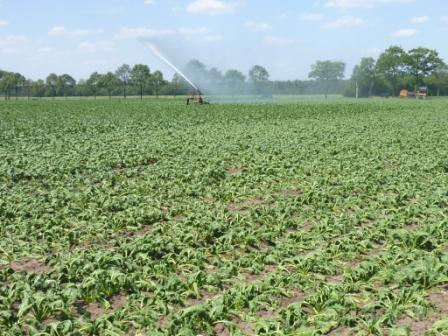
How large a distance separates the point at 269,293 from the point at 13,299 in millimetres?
2635

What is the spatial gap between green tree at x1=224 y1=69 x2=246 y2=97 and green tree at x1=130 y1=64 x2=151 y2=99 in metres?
32.1

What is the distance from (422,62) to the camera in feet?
435

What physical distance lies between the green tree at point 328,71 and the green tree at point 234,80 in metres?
57.2

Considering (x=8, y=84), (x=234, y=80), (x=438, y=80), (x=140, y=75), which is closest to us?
(x=234, y=80)

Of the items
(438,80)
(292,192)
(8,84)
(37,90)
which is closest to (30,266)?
(292,192)

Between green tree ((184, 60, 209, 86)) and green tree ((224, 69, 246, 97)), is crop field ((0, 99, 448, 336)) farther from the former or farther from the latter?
green tree ((224, 69, 246, 97))

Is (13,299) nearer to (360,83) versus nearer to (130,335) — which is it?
(130,335)

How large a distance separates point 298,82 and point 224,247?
125 metres

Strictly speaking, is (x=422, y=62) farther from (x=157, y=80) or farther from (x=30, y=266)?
(x=30, y=266)

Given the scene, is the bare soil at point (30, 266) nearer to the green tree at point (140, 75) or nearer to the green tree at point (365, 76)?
the green tree at point (140, 75)

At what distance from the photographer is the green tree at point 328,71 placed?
144 meters

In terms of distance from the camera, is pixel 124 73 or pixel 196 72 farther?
pixel 124 73

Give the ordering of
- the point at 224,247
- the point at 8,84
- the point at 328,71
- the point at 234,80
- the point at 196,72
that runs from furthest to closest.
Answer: the point at 328,71
the point at 8,84
the point at 234,80
the point at 196,72
the point at 224,247

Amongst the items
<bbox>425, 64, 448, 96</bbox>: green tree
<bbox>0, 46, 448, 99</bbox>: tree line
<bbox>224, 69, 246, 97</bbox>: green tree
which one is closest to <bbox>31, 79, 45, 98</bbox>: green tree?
<bbox>0, 46, 448, 99</bbox>: tree line
